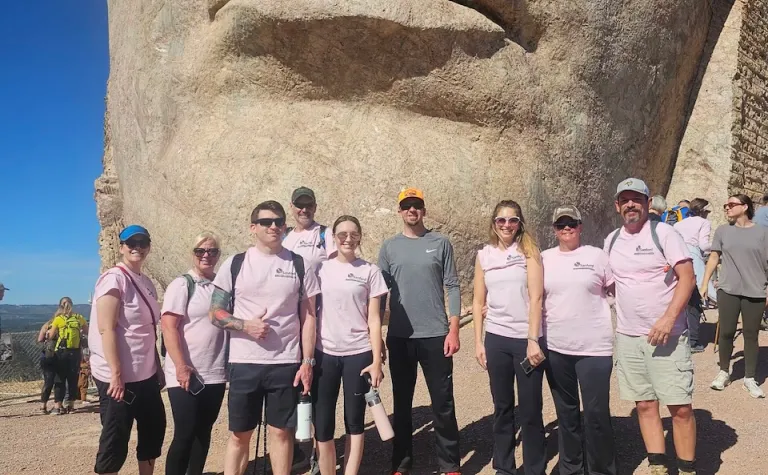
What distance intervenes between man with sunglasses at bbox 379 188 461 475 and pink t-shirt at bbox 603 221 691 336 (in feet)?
2.85

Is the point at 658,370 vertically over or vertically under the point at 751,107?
under

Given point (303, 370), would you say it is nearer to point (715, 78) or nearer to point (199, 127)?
point (199, 127)

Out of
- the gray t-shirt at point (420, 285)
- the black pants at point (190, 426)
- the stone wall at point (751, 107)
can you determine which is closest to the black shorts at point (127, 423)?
the black pants at point (190, 426)

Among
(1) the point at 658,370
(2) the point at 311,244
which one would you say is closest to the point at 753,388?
(1) the point at 658,370

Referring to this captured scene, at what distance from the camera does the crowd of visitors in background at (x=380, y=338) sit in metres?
Result: 2.91

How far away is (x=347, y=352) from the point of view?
122 inches

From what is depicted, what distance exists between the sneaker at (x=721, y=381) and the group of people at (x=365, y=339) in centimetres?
180

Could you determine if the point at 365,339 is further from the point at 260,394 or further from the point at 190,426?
the point at 190,426

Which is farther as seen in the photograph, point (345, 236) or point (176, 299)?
point (345, 236)

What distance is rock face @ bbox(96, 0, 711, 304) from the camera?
6.33 metres

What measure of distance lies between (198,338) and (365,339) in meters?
0.84

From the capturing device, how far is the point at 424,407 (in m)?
4.54

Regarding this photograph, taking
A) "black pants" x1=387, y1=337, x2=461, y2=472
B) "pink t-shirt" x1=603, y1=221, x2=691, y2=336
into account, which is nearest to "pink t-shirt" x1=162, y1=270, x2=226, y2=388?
"black pants" x1=387, y1=337, x2=461, y2=472

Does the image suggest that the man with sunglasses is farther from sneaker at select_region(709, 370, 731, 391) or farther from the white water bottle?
sneaker at select_region(709, 370, 731, 391)
